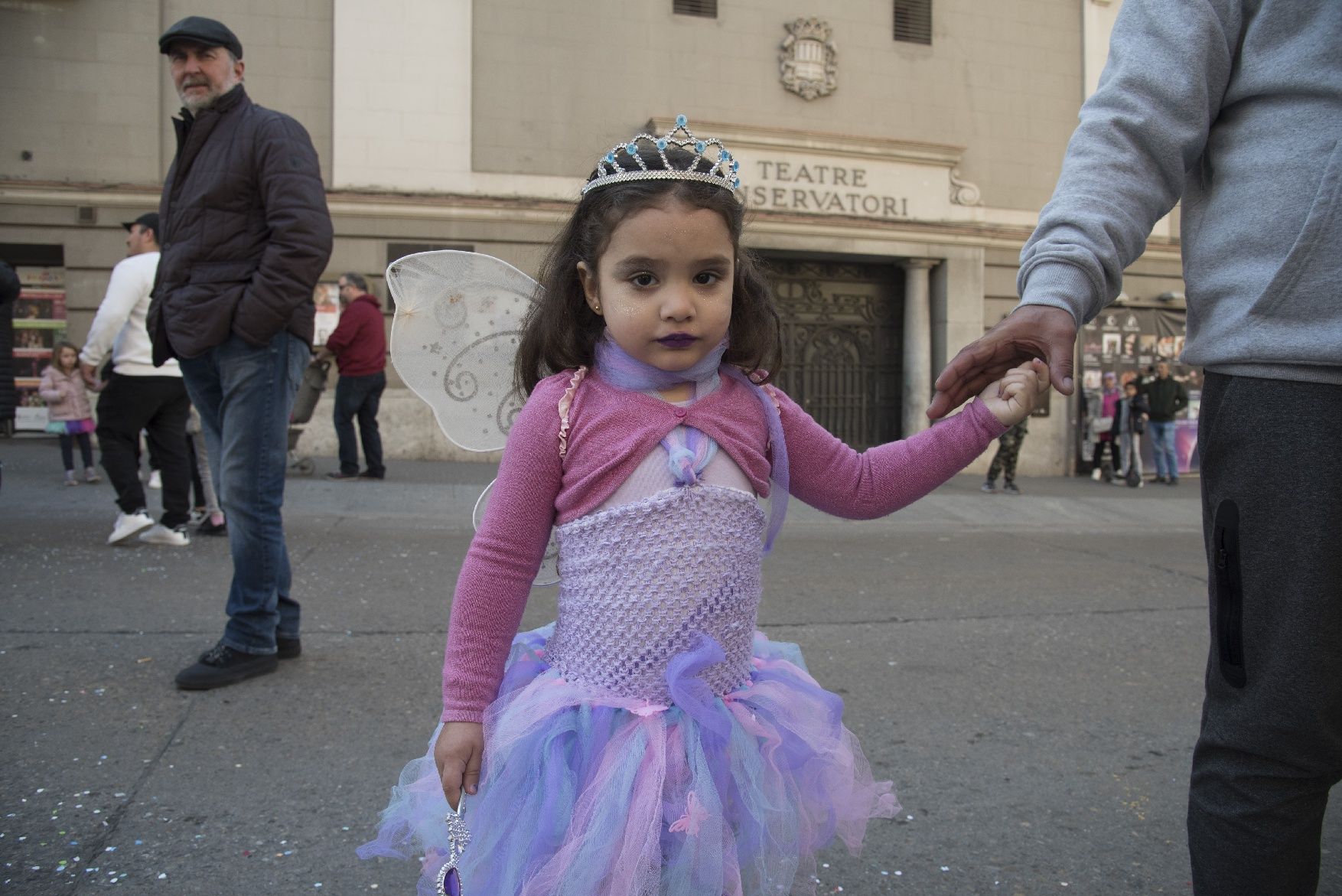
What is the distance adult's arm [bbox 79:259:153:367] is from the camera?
5.96 metres

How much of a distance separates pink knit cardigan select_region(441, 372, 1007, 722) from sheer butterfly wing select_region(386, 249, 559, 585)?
0.38 m

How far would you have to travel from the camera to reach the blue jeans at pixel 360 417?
977 cm

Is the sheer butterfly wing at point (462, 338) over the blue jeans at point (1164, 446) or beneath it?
over

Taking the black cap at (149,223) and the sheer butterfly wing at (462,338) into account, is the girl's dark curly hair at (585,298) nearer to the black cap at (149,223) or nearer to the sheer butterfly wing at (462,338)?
the sheer butterfly wing at (462,338)

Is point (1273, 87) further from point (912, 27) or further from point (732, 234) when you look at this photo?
point (912, 27)

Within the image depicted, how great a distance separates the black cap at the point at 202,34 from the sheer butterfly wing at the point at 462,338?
1978 mm

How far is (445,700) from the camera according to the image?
5.62 ft

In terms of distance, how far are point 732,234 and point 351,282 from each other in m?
8.47

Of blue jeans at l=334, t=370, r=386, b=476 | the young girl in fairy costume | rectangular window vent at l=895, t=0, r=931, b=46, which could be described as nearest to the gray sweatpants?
the young girl in fairy costume

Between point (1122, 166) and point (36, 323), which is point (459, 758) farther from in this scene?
point (36, 323)

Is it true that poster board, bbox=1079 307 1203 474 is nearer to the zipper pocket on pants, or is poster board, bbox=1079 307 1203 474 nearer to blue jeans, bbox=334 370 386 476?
blue jeans, bbox=334 370 386 476

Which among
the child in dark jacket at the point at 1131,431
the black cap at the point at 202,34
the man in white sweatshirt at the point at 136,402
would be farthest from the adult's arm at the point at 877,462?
the child in dark jacket at the point at 1131,431

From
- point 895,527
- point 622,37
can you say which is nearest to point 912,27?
point 622,37

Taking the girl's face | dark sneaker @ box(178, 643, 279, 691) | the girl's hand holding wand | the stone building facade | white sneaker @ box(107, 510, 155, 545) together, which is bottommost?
dark sneaker @ box(178, 643, 279, 691)
